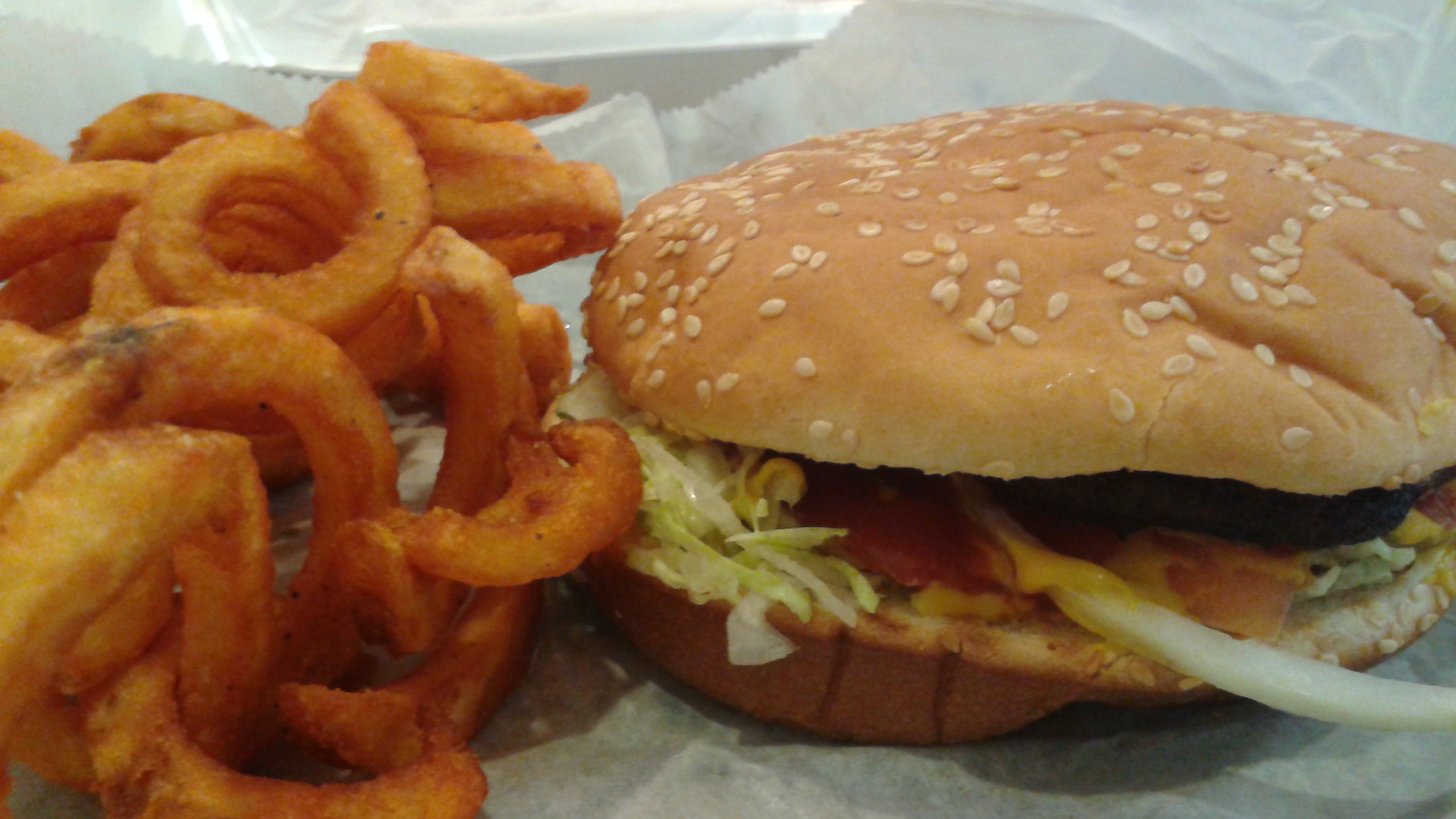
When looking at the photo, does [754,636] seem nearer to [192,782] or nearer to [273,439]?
[192,782]

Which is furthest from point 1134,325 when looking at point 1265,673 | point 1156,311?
point 1265,673

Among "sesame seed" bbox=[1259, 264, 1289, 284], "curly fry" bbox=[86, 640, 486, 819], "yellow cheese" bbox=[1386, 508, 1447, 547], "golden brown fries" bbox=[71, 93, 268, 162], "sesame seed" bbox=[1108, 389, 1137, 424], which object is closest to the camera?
"curly fry" bbox=[86, 640, 486, 819]

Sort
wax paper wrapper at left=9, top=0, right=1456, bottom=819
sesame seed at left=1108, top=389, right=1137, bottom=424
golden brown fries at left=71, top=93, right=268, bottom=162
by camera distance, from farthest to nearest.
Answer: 1. golden brown fries at left=71, top=93, right=268, bottom=162
2. wax paper wrapper at left=9, top=0, right=1456, bottom=819
3. sesame seed at left=1108, top=389, right=1137, bottom=424

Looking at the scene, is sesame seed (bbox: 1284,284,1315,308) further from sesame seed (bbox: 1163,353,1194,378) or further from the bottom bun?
the bottom bun

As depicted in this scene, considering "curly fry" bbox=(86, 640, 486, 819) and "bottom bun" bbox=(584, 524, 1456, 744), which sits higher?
"curly fry" bbox=(86, 640, 486, 819)

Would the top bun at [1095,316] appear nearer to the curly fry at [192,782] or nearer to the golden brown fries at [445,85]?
the golden brown fries at [445,85]

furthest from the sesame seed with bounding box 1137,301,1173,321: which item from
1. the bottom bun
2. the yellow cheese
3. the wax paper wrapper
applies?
the wax paper wrapper

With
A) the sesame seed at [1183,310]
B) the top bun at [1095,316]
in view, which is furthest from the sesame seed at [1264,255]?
the sesame seed at [1183,310]
